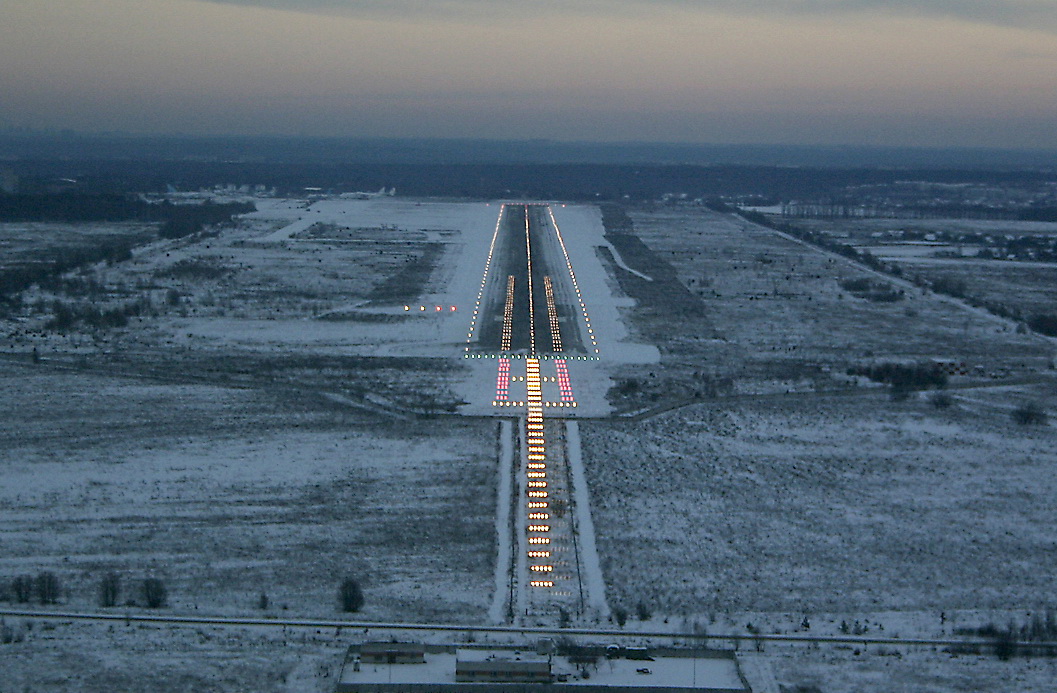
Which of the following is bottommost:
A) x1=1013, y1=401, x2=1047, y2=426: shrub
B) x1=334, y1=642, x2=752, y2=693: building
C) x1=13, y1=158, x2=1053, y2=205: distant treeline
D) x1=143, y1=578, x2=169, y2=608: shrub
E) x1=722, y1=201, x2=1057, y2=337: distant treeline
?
x1=143, y1=578, x2=169, y2=608: shrub

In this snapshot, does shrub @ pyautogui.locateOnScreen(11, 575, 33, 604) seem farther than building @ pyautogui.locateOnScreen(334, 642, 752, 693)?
Yes

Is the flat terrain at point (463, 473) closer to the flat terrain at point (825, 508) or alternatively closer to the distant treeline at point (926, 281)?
the flat terrain at point (825, 508)

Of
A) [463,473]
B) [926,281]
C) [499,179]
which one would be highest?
[499,179]

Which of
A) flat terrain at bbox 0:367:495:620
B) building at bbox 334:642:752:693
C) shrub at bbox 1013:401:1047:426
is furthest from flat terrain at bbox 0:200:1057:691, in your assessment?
building at bbox 334:642:752:693

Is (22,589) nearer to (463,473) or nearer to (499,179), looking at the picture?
→ (463,473)

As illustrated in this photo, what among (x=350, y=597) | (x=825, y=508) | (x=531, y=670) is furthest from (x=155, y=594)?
(x=825, y=508)

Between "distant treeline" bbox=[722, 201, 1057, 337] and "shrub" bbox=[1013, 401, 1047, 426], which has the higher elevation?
"distant treeline" bbox=[722, 201, 1057, 337]

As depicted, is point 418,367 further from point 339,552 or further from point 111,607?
point 111,607

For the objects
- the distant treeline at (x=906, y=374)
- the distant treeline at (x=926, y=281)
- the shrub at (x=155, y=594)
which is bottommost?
the shrub at (x=155, y=594)

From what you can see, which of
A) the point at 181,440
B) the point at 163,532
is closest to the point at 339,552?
the point at 163,532

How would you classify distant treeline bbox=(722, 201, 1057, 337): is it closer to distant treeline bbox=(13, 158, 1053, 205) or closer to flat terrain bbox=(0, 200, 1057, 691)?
flat terrain bbox=(0, 200, 1057, 691)

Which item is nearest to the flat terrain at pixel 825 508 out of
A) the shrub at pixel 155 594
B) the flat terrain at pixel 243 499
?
the flat terrain at pixel 243 499
